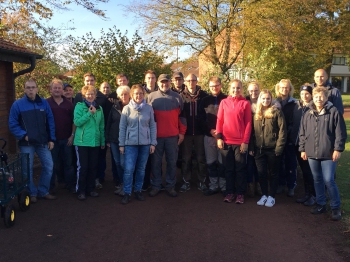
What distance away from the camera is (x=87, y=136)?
21.6ft

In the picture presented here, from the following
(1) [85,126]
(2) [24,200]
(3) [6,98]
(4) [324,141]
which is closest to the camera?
(4) [324,141]

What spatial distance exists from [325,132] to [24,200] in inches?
183

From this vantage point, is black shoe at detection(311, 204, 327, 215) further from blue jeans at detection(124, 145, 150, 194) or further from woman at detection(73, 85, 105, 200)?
woman at detection(73, 85, 105, 200)

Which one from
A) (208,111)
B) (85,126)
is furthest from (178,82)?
(85,126)

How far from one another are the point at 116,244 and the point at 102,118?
272 cm

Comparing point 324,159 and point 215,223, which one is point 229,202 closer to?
point 215,223

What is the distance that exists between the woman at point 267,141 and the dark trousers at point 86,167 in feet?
8.92

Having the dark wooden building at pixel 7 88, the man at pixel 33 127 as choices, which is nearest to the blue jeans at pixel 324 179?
the man at pixel 33 127

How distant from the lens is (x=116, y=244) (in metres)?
4.73

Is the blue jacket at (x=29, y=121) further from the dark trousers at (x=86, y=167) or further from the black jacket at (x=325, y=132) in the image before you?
the black jacket at (x=325, y=132)

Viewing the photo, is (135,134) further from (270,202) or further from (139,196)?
(270,202)

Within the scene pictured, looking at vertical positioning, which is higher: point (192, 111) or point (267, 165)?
point (192, 111)

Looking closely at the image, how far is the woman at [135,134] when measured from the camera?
21.2 ft

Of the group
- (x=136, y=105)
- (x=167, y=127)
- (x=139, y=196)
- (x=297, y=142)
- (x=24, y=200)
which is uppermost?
(x=136, y=105)
